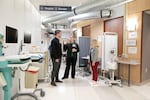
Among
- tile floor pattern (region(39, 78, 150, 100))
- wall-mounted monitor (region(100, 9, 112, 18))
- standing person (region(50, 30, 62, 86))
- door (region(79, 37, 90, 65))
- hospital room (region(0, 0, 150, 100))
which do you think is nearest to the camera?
hospital room (region(0, 0, 150, 100))

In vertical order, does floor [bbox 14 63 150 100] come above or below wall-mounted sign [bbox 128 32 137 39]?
below

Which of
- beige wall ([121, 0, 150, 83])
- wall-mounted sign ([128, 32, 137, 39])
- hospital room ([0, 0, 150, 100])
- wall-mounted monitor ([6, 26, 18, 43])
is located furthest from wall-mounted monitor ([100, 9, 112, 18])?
wall-mounted monitor ([6, 26, 18, 43])

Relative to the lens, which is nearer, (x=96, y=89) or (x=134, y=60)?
(x=96, y=89)

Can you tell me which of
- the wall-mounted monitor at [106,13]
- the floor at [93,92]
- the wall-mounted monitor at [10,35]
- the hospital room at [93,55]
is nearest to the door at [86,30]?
the hospital room at [93,55]

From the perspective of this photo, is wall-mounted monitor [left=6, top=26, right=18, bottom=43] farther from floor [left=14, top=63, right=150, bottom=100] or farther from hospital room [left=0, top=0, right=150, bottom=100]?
floor [left=14, top=63, right=150, bottom=100]

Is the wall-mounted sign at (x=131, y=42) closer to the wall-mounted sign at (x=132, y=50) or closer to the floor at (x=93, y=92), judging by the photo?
the wall-mounted sign at (x=132, y=50)

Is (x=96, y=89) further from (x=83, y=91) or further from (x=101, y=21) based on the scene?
(x=101, y=21)

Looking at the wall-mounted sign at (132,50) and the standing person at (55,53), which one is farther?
the wall-mounted sign at (132,50)

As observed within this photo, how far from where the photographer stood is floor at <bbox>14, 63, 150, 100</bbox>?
4.16 meters

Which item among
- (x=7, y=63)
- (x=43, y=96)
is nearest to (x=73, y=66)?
(x=43, y=96)

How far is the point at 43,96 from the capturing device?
13.6 ft

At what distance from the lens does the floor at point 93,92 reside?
4.16 meters

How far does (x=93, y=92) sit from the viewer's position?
15.1ft

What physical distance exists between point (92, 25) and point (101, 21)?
995mm
